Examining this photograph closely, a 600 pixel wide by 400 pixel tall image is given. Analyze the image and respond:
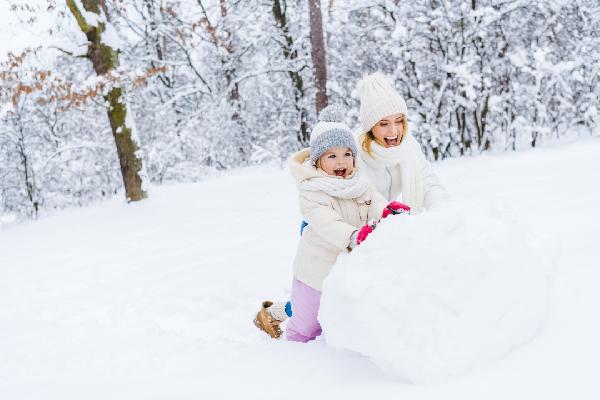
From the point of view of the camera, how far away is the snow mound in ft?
5.13

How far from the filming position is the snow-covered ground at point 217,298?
165cm

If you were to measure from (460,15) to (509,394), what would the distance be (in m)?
7.73

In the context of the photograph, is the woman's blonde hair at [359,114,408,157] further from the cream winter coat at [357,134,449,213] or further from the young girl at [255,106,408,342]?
the young girl at [255,106,408,342]

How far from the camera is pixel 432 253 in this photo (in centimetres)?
163

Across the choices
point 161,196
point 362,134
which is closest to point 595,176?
point 362,134

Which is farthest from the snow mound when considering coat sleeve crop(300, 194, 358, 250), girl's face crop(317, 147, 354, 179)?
girl's face crop(317, 147, 354, 179)

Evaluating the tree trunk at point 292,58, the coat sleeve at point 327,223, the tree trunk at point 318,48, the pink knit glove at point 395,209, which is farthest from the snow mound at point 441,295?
the tree trunk at point 292,58

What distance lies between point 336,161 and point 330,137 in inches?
5.0

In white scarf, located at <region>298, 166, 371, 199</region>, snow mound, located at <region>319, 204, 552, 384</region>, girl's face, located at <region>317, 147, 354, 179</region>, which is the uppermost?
girl's face, located at <region>317, 147, 354, 179</region>

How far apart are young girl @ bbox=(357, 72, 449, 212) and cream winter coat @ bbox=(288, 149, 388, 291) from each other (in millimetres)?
213

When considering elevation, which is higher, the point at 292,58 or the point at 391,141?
the point at 292,58

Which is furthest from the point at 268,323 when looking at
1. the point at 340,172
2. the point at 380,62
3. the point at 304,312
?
→ the point at 380,62

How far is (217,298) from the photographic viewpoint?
13.0 feet

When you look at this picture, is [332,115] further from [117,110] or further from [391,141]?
[117,110]
